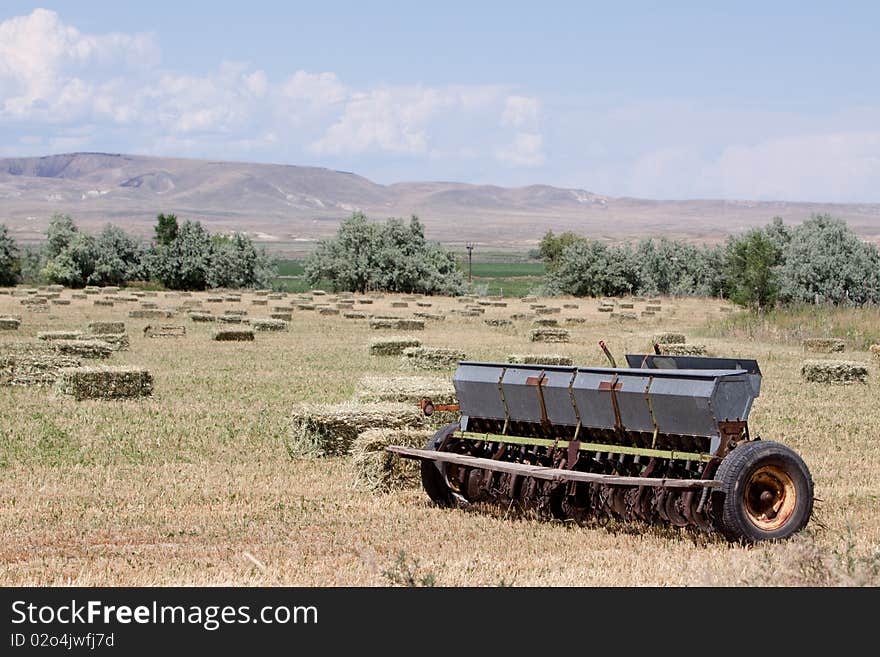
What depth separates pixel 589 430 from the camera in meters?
12.1

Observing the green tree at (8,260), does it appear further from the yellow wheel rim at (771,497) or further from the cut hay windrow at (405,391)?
the yellow wheel rim at (771,497)

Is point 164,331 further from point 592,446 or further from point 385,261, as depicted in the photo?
point 385,261

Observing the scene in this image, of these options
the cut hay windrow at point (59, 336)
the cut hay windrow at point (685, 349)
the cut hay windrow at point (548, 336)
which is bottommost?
the cut hay windrow at point (548, 336)

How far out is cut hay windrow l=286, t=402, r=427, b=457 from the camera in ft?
53.9

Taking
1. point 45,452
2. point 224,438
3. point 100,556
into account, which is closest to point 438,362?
point 224,438

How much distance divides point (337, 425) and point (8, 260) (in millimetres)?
73372

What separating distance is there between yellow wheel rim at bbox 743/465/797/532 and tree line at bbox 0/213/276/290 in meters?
78.5

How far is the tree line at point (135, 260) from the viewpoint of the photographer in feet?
283

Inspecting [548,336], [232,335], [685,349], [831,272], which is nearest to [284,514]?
[685,349]

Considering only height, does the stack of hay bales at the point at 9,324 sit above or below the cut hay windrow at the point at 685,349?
below

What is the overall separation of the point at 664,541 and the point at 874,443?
8.53 meters

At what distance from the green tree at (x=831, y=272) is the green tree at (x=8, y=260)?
51659mm

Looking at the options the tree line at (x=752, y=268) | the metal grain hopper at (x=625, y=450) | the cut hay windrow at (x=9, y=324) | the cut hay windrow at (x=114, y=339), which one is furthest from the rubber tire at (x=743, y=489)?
the tree line at (x=752, y=268)
